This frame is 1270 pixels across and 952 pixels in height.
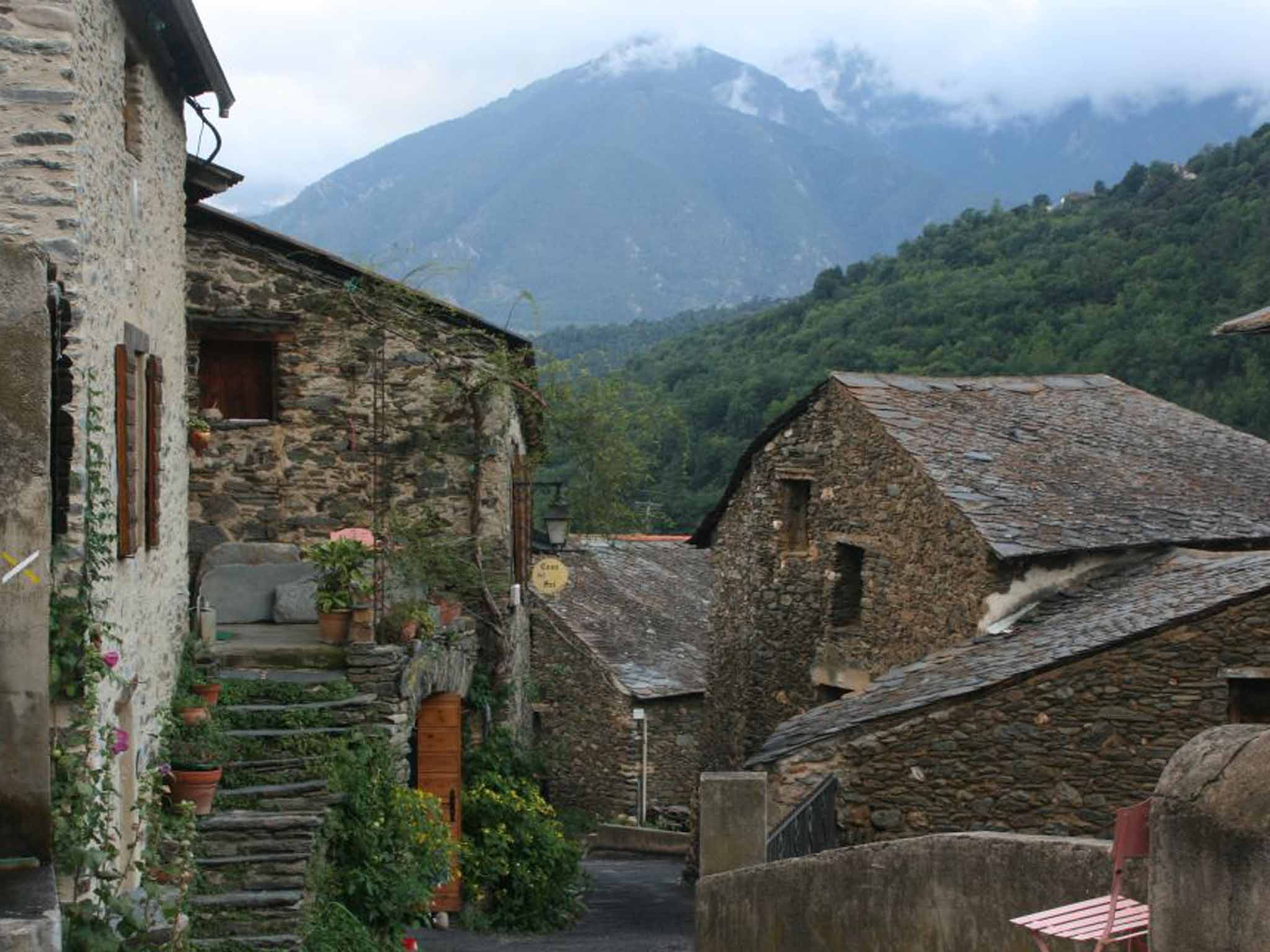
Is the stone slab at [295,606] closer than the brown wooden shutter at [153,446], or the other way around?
the brown wooden shutter at [153,446]

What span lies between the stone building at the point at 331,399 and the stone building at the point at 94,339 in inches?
63.6

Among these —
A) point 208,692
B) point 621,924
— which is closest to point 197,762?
point 208,692

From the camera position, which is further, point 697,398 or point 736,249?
point 736,249

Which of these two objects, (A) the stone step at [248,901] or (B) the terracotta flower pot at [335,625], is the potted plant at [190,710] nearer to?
(A) the stone step at [248,901]

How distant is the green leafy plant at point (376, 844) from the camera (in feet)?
35.3

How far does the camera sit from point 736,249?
521ft

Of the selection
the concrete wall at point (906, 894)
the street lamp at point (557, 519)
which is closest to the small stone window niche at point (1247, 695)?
the concrete wall at point (906, 894)

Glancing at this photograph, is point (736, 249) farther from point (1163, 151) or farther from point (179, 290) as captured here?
point (179, 290)

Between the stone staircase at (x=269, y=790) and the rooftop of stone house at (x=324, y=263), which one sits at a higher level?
the rooftop of stone house at (x=324, y=263)

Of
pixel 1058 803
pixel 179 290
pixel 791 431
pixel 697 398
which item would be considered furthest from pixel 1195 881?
pixel 697 398

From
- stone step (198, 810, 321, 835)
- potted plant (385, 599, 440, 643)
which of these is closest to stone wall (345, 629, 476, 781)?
potted plant (385, 599, 440, 643)

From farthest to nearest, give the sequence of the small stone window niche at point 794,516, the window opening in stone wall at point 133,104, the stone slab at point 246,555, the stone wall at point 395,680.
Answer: the small stone window niche at point 794,516, the stone slab at point 246,555, the stone wall at point 395,680, the window opening in stone wall at point 133,104

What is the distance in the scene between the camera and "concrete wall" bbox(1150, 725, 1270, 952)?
11.2 feet

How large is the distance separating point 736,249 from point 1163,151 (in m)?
64.7
